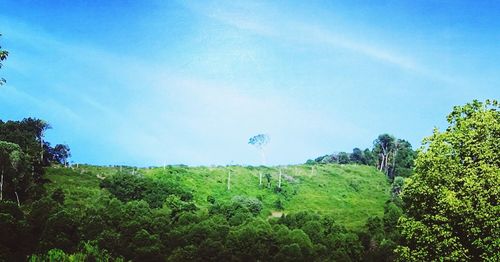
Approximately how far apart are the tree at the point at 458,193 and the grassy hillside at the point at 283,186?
208 feet

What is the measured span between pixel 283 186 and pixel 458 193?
96196 mm

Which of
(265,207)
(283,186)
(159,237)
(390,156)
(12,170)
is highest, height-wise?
(390,156)

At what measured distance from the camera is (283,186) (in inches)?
4535

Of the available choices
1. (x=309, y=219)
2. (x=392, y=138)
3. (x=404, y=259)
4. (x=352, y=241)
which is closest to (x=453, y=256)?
(x=404, y=259)

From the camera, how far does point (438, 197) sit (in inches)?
797

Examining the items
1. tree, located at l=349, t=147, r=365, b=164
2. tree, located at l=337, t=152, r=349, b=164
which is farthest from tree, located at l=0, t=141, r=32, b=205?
tree, located at l=349, t=147, r=365, b=164

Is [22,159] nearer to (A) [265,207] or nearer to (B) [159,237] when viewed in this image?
(B) [159,237]

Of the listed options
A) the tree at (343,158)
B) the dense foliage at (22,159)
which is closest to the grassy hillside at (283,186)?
the dense foliage at (22,159)

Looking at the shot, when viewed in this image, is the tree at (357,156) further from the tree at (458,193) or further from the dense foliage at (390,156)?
the tree at (458,193)

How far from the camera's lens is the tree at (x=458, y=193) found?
19062mm

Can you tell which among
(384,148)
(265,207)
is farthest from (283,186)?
(384,148)

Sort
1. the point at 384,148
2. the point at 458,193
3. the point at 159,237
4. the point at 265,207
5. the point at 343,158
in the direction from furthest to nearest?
the point at 343,158 → the point at 384,148 → the point at 265,207 → the point at 159,237 → the point at 458,193

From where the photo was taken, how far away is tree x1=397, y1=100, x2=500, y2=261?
1906cm

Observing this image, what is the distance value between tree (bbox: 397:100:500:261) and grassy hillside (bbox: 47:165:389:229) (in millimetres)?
63523
